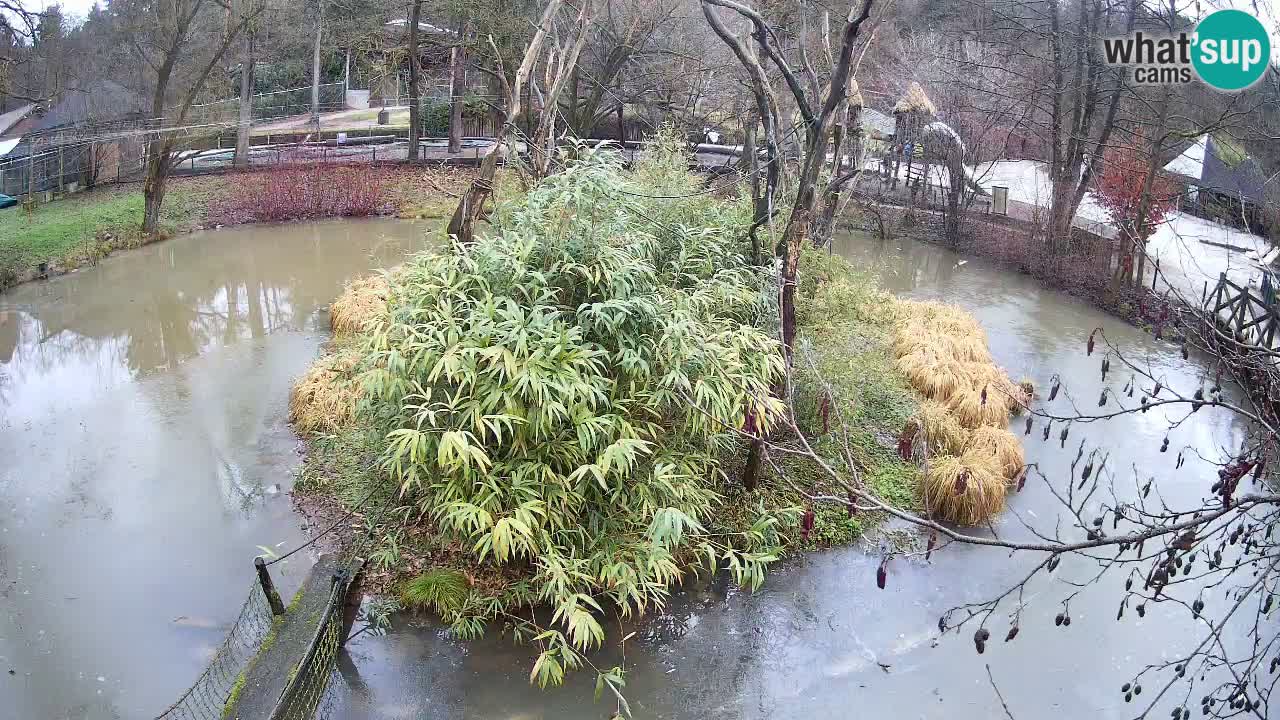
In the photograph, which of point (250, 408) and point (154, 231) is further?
point (154, 231)

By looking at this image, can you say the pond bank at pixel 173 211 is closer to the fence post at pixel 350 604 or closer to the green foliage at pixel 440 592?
the green foliage at pixel 440 592

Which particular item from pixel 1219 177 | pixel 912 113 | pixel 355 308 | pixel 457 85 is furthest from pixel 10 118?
pixel 1219 177

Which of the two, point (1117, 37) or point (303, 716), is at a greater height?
point (1117, 37)

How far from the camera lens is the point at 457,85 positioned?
18.2 meters

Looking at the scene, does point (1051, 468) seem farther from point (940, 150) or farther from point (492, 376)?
point (940, 150)

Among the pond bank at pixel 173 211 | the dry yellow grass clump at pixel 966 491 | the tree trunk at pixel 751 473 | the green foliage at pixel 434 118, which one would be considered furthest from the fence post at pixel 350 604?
the green foliage at pixel 434 118

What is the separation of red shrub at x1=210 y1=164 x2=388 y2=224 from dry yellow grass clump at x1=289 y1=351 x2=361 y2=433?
7.85 m

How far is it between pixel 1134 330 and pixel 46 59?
16397 millimetres

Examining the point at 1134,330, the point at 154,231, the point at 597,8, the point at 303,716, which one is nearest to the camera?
the point at 303,716

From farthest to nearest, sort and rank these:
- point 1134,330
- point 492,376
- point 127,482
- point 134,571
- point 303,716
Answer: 1. point 1134,330
2. point 127,482
3. point 134,571
4. point 492,376
5. point 303,716

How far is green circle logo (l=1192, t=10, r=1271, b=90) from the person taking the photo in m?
7.01

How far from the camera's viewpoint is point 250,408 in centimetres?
782

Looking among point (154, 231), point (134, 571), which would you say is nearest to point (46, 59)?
point (154, 231)

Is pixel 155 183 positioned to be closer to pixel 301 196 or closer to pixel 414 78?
pixel 301 196
